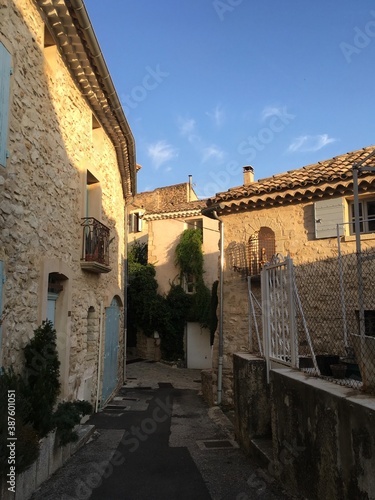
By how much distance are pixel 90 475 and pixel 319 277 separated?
628cm

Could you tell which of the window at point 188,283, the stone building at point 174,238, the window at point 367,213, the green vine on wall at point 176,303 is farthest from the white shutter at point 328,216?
the window at point 188,283

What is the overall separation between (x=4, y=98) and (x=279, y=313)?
4374mm

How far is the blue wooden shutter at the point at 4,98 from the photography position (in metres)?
4.66

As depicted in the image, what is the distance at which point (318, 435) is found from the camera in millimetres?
3639

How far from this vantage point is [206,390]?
11.2 m

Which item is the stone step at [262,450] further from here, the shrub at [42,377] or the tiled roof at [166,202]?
the tiled roof at [166,202]

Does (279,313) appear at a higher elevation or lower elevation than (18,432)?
higher

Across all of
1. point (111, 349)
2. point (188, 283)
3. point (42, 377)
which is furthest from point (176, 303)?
point (42, 377)

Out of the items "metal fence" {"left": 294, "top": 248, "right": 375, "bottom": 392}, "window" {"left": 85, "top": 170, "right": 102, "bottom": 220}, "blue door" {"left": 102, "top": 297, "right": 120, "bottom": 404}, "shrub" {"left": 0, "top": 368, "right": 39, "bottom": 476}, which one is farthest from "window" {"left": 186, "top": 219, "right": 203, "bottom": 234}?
"shrub" {"left": 0, "top": 368, "right": 39, "bottom": 476}

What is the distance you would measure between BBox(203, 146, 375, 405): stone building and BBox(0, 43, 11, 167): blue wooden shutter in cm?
567

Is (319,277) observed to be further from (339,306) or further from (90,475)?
(90,475)

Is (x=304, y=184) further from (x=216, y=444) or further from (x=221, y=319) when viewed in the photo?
(x=216, y=444)

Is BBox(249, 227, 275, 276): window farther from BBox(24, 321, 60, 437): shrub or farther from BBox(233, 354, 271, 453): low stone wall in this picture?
BBox(24, 321, 60, 437): shrub

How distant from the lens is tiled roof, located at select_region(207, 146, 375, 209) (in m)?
8.87
